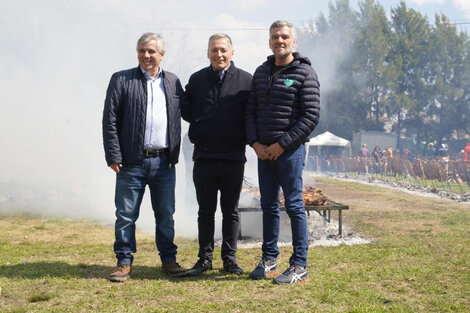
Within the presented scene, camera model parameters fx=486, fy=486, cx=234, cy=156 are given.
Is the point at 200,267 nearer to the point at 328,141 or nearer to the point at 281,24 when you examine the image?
the point at 281,24

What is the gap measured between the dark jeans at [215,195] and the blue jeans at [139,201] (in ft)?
0.93

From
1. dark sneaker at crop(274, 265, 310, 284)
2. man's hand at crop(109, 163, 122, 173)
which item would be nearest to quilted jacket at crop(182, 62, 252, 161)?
man's hand at crop(109, 163, 122, 173)

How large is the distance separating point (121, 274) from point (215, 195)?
44.4 inches

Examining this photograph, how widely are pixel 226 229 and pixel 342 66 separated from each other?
42.2 meters

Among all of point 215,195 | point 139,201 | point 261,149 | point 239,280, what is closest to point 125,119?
point 139,201

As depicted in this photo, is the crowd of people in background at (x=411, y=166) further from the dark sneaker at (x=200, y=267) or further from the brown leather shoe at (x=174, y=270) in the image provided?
the brown leather shoe at (x=174, y=270)

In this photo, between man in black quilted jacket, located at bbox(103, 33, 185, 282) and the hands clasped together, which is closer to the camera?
the hands clasped together

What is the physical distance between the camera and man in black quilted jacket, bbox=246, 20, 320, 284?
13.9ft

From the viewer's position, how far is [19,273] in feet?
15.2

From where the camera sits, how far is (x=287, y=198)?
173 inches

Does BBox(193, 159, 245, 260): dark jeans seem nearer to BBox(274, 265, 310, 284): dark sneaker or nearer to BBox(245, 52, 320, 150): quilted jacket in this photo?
BBox(245, 52, 320, 150): quilted jacket

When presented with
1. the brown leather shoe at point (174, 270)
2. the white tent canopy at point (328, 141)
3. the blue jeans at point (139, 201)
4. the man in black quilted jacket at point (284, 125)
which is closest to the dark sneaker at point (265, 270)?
the man in black quilted jacket at point (284, 125)

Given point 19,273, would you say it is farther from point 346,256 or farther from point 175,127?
point 346,256

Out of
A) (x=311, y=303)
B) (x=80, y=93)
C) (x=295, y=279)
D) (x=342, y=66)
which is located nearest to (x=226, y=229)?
(x=295, y=279)
